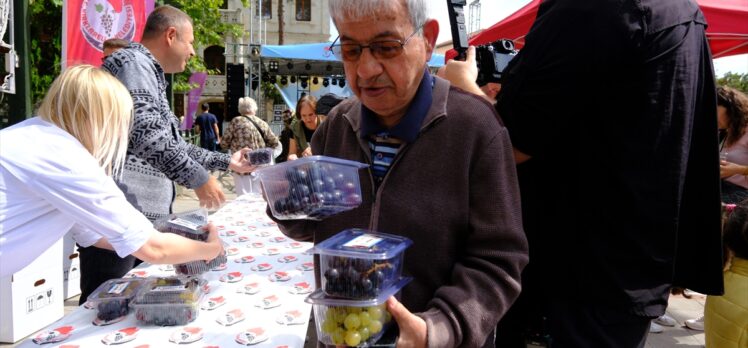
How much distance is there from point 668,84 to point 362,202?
0.79m

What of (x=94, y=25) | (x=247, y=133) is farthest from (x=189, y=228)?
(x=247, y=133)

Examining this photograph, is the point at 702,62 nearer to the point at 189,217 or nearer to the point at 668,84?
the point at 668,84

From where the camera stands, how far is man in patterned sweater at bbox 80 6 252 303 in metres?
2.43

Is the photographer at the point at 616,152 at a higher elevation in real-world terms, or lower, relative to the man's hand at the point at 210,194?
higher

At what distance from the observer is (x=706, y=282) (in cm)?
132

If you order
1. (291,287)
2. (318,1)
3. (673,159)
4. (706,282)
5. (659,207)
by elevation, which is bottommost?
(291,287)

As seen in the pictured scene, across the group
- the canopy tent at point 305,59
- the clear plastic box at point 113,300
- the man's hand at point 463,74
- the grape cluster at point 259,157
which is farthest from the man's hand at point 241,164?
the canopy tent at point 305,59

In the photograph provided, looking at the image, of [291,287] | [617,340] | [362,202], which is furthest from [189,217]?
[617,340]

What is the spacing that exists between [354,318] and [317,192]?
0.30 m

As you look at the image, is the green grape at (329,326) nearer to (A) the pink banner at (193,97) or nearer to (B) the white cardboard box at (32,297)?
(B) the white cardboard box at (32,297)

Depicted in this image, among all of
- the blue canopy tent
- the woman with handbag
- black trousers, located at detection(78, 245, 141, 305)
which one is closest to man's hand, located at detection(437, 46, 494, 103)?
black trousers, located at detection(78, 245, 141, 305)

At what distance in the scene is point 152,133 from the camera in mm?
2404

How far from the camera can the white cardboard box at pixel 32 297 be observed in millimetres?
3172

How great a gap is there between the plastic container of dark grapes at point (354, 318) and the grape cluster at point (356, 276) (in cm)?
1
